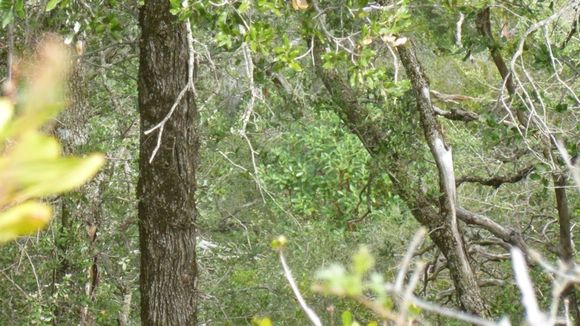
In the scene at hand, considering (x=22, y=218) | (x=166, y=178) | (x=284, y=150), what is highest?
(x=284, y=150)

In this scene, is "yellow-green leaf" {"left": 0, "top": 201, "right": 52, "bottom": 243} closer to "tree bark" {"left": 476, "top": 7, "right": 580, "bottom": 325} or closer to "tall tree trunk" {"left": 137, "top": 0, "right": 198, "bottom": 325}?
"tree bark" {"left": 476, "top": 7, "right": 580, "bottom": 325}

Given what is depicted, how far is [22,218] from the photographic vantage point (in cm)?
48

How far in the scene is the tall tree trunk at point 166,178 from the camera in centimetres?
505

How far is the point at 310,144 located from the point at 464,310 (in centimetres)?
410

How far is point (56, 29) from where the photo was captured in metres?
5.87

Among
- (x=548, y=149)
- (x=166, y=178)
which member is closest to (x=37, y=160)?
(x=548, y=149)

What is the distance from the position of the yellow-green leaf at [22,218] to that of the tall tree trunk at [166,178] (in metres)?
4.55

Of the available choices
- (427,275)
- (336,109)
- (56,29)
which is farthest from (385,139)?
(56,29)

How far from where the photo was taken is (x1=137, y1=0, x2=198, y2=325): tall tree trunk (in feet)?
16.6

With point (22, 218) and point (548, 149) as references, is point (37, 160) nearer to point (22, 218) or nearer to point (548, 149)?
point (22, 218)

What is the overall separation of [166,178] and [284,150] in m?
4.34

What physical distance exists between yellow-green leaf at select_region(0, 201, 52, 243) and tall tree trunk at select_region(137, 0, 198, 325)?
4548 mm

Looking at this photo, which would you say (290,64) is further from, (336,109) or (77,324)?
(77,324)

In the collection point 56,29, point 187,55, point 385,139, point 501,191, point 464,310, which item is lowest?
point 464,310
